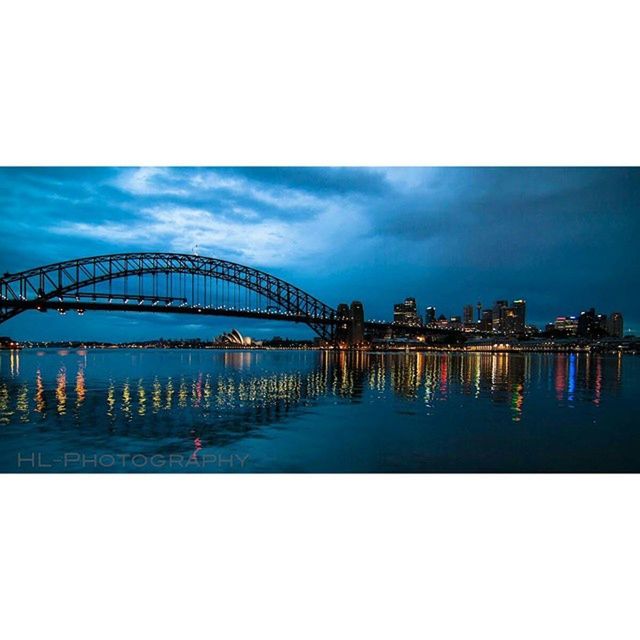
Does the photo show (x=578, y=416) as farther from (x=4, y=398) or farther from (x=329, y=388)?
(x=4, y=398)

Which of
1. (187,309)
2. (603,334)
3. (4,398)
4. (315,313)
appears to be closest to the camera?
(4,398)

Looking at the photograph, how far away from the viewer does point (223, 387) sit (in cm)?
1739

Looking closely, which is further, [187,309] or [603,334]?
[187,309]

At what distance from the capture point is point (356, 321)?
60375 millimetres

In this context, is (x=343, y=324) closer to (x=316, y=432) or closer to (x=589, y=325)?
(x=589, y=325)

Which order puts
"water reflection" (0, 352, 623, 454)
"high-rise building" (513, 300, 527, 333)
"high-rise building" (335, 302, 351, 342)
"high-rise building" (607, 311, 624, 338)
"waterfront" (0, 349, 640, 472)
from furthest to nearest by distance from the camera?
"high-rise building" (335, 302, 351, 342) → "high-rise building" (513, 300, 527, 333) → "high-rise building" (607, 311, 624, 338) → "water reflection" (0, 352, 623, 454) → "waterfront" (0, 349, 640, 472)

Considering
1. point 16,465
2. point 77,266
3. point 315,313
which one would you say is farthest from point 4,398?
point 315,313

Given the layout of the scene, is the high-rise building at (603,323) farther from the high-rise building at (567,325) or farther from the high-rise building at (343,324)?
the high-rise building at (343,324)

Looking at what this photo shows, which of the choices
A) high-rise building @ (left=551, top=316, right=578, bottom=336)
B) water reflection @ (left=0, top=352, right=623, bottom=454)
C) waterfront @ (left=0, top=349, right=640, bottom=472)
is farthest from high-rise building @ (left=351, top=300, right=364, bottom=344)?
waterfront @ (left=0, top=349, right=640, bottom=472)

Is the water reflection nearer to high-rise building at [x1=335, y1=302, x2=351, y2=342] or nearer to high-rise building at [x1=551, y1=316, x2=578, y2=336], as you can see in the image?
high-rise building at [x1=551, y1=316, x2=578, y2=336]

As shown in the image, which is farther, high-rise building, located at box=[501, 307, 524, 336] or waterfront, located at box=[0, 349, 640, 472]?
high-rise building, located at box=[501, 307, 524, 336]

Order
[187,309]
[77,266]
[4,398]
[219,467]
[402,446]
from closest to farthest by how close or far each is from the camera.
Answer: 1. [219,467]
2. [402,446]
3. [4,398]
4. [187,309]
5. [77,266]

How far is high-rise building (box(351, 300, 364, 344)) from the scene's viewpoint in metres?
59.2
